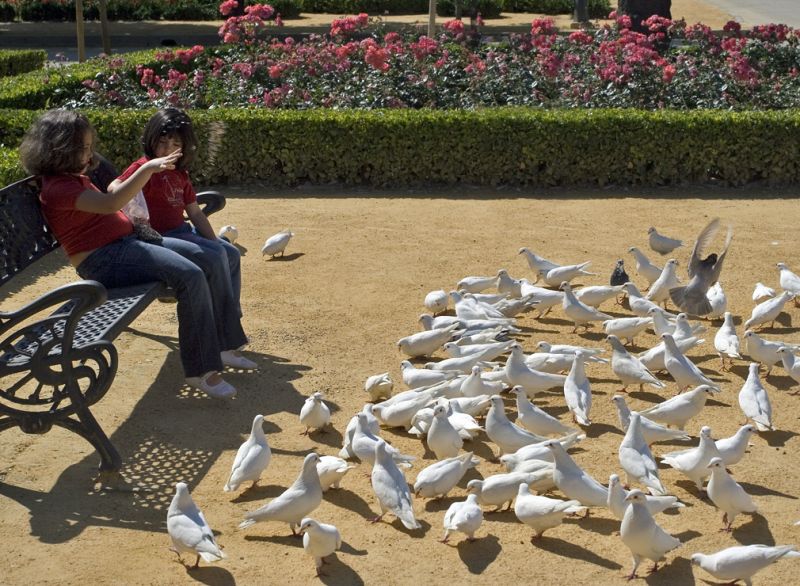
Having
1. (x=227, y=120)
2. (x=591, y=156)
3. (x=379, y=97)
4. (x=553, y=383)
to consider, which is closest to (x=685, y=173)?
(x=591, y=156)

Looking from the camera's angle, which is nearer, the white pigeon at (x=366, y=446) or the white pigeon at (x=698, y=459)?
the white pigeon at (x=698, y=459)

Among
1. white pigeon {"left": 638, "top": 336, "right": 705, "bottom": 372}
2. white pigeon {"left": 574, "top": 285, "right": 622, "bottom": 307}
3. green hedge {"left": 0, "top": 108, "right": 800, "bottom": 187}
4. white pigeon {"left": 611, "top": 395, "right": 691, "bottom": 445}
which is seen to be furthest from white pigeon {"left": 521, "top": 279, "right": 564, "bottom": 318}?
green hedge {"left": 0, "top": 108, "right": 800, "bottom": 187}

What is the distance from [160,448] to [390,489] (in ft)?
4.58

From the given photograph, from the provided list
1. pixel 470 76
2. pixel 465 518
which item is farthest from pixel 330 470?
pixel 470 76

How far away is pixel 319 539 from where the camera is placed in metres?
4.46

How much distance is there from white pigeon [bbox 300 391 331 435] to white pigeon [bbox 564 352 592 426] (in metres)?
1.24

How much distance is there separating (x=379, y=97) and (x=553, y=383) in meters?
6.93

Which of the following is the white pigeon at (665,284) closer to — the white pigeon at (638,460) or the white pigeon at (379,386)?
the white pigeon at (379,386)

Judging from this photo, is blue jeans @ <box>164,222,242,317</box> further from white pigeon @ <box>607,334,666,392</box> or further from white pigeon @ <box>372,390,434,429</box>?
white pigeon @ <box>607,334,666,392</box>

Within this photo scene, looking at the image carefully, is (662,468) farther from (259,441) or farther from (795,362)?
(259,441)

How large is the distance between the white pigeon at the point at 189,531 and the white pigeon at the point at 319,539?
0.34 meters

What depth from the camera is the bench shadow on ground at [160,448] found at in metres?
4.92

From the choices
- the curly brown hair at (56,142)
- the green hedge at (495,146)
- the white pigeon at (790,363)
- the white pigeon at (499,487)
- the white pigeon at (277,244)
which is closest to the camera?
the white pigeon at (499,487)

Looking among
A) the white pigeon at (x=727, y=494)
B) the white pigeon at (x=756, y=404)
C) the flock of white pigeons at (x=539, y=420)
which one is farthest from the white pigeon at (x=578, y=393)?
the white pigeon at (x=727, y=494)
